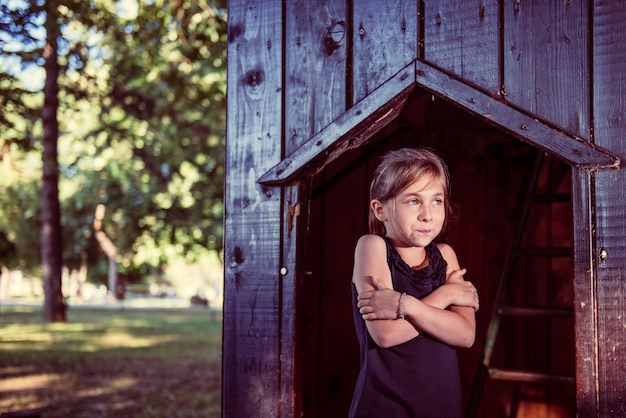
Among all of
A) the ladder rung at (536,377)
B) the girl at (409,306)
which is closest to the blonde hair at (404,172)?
the girl at (409,306)

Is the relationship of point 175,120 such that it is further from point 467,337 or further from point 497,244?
point 467,337

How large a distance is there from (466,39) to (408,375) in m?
1.44

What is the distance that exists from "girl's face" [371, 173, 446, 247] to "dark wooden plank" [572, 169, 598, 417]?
0.55 meters

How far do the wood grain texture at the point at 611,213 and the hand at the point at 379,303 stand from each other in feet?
2.72

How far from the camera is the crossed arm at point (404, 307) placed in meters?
2.55

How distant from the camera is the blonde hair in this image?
268 cm

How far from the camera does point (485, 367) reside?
4039mm

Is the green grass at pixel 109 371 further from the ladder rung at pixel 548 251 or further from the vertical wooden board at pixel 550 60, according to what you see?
the vertical wooden board at pixel 550 60

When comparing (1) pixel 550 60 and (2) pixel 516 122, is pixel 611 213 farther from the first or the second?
(1) pixel 550 60

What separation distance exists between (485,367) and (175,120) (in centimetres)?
1335

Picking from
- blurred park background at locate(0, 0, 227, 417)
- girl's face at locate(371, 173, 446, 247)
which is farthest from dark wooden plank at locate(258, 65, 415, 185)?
blurred park background at locate(0, 0, 227, 417)

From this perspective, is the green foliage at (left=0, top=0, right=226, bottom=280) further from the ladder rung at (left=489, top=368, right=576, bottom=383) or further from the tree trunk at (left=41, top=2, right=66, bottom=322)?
the ladder rung at (left=489, top=368, right=576, bottom=383)

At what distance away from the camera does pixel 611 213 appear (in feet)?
8.86

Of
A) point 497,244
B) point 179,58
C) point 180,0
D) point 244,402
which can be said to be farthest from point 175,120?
point 244,402
